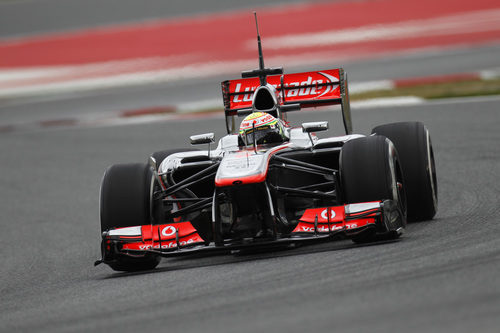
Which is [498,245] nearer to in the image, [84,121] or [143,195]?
[143,195]

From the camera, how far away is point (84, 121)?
2336 centimetres

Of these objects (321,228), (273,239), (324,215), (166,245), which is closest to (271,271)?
(273,239)

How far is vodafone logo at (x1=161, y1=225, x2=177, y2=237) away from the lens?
880 cm

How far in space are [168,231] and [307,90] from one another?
3.10 m

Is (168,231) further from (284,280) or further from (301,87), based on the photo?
(301,87)

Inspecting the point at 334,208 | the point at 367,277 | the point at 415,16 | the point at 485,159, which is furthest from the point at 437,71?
the point at 367,277

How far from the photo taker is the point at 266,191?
27.9 ft

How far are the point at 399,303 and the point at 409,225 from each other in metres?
3.94

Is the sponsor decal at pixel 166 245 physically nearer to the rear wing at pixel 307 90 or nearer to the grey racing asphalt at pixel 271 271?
the grey racing asphalt at pixel 271 271

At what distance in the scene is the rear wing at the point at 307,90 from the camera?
433 inches

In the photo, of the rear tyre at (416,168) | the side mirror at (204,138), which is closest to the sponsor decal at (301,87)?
the rear tyre at (416,168)

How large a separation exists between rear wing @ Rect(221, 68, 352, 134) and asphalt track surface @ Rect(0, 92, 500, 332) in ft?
5.80

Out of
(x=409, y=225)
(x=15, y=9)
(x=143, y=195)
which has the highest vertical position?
(x=15, y=9)

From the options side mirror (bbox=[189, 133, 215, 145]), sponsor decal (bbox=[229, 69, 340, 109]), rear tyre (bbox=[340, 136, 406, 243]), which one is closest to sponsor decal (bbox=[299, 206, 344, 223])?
rear tyre (bbox=[340, 136, 406, 243])
